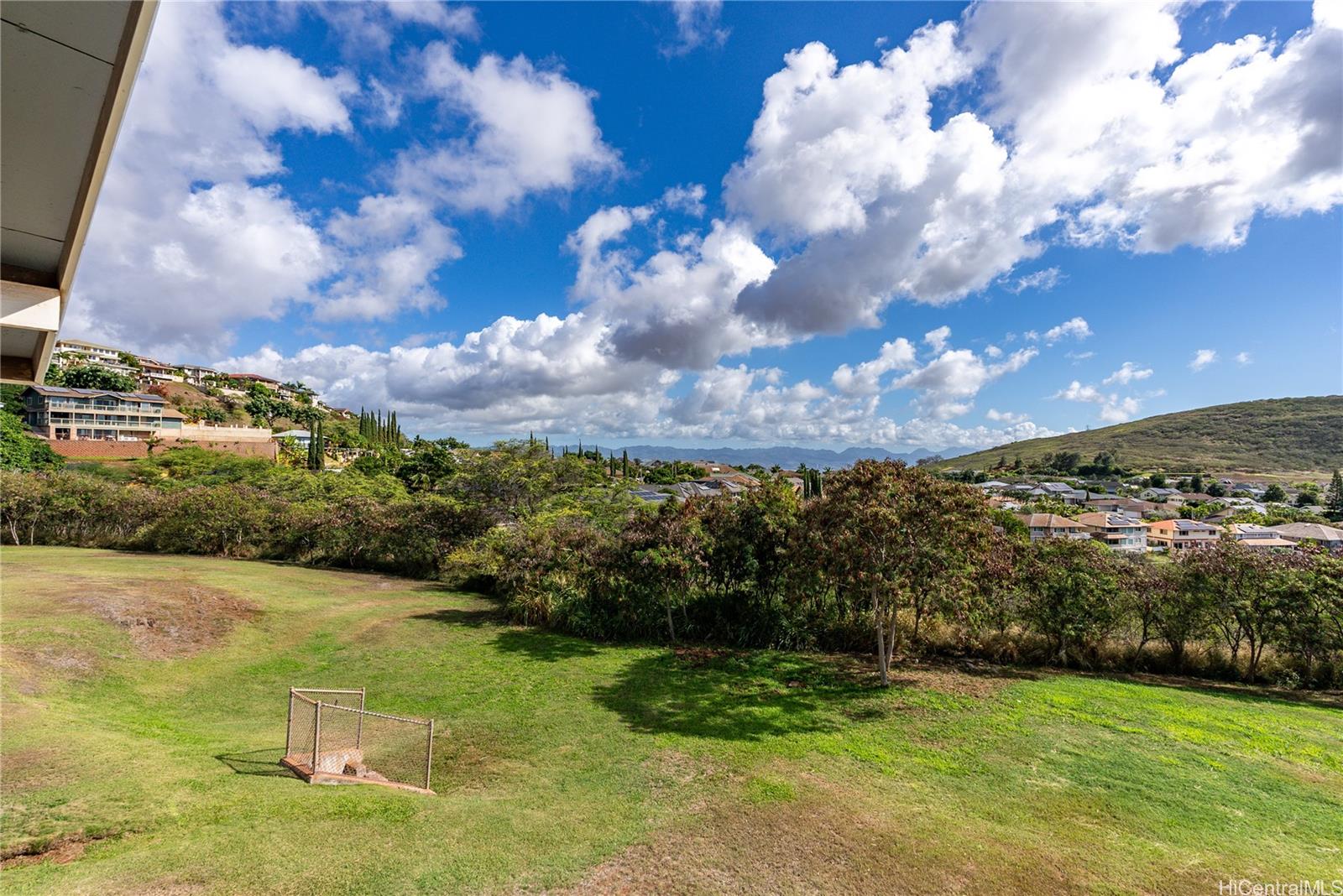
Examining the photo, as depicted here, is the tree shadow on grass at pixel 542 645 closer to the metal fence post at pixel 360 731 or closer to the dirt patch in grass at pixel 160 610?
the metal fence post at pixel 360 731

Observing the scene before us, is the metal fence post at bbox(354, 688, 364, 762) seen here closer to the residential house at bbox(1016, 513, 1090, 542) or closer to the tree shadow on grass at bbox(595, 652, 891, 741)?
the tree shadow on grass at bbox(595, 652, 891, 741)

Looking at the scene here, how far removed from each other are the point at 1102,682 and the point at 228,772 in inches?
681

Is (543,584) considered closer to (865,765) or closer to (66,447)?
(865,765)

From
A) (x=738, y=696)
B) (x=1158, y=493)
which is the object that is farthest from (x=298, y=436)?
(x=1158, y=493)

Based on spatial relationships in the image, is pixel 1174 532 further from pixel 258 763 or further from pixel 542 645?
pixel 258 763

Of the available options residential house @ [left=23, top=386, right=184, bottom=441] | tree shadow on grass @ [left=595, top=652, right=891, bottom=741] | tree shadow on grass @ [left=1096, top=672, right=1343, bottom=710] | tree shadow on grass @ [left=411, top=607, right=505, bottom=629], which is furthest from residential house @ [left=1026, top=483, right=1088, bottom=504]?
residential house @ [left=23, top=386, right=184, bottom=441]

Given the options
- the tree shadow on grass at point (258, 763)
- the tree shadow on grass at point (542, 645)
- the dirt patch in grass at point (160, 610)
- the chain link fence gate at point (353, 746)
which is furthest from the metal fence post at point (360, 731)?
the dirt patch in grass at point (160, 610)

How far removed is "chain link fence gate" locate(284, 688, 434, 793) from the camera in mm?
7441

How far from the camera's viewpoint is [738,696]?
1159 cm

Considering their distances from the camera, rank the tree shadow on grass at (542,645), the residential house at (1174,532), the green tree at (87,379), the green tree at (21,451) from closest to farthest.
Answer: the tree shadow on grass at (542,645) → the green tree at (21,451) → the residential house at (1174,532) → the green tree at (87,379)

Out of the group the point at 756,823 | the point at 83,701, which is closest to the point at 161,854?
the point at 756,823

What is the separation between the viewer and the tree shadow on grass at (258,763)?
24.2 ft

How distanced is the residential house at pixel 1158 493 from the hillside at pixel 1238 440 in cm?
3238

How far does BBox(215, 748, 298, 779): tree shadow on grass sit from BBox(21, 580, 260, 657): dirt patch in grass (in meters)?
6.83
